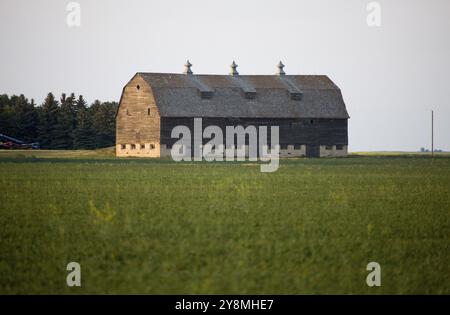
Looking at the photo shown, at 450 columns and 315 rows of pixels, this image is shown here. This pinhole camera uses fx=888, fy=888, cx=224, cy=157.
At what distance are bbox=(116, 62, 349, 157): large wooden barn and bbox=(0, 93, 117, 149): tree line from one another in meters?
14.7

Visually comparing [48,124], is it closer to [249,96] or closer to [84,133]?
[84,133]

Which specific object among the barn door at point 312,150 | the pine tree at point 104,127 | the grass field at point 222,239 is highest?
the pine tree at point 104,127

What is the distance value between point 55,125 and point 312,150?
28.7 metres

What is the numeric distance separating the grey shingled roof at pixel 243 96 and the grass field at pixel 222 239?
42315 millimetres

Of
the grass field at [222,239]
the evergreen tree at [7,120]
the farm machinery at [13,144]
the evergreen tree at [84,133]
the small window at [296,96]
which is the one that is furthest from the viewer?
the evergreen tree at [84,133]

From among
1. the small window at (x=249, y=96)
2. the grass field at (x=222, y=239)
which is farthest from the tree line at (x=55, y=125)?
the grass field at (x=222, y=239)

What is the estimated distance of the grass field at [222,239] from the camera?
13.4 meters

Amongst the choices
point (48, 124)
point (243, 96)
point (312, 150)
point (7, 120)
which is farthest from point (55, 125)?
point (312, 150)

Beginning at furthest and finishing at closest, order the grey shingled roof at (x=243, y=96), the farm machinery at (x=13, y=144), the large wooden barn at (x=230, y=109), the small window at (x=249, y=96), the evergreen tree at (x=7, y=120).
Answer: the evergreen tree at (x=7, y=120), the farm machinery at (x=13, y=144), the small window at (x=249, y=96), the grey shingled roof at (x=243, y=96), the large wooden barn at (x=230, y=109)

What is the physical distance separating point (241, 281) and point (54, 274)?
2.94 meters

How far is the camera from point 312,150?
75.1 metres

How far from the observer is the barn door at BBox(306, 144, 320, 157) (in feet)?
246

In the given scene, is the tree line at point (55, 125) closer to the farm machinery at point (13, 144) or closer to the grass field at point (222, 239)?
the farm machinery at point (13, 144)

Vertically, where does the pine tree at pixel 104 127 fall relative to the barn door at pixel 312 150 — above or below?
above
